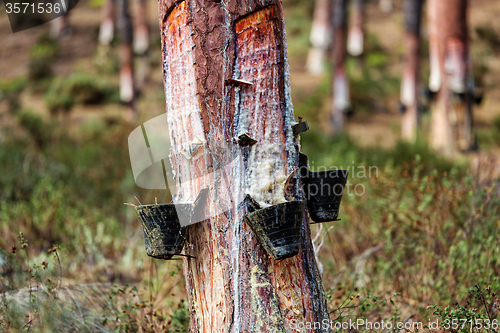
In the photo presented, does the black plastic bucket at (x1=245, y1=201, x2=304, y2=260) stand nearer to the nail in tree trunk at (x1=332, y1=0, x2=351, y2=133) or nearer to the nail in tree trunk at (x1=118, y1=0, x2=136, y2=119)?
the nail in tree trunk at (x1=332, y1=0, x2=351, y2=133)

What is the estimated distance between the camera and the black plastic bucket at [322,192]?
5.48 feet

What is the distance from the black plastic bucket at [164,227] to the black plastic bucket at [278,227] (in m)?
0.28

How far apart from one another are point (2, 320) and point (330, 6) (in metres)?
15.4

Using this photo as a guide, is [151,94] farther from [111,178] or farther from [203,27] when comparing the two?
[203,27]

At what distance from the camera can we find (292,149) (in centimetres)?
153

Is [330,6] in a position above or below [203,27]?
above

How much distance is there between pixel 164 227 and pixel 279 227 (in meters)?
0.44

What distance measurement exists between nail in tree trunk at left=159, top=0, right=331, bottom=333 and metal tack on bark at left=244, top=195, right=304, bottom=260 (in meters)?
0.08

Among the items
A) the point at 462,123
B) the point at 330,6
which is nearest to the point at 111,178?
the point at 462,123

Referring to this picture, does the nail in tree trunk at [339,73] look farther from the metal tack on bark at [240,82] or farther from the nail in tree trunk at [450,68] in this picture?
the metal tack on bark at [240,82]

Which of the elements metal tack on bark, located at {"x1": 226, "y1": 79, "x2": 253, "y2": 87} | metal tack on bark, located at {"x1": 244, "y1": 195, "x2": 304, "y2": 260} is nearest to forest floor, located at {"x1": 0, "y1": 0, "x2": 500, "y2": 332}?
metal tack on bark, located at {"x1": 244, "y1": 195, "x2": 304, "y2": 260}

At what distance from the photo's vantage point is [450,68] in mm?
6219

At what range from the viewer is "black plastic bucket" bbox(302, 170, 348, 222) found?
1.67m

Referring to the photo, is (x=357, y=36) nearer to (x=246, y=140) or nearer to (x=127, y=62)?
(x=127, y=62)
